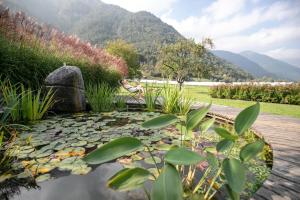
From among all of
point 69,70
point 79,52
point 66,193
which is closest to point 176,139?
point 66,193

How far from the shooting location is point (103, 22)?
103562 millimetres

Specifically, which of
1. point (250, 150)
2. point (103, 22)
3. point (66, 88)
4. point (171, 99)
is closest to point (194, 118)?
point (250, 150)

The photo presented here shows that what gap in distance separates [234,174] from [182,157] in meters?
0.20

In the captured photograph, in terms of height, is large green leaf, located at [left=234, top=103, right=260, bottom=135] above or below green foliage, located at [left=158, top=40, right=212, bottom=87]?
below

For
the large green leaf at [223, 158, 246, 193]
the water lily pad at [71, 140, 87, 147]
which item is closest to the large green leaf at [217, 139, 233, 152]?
the large green leaf at [223, 158, 246, 193]

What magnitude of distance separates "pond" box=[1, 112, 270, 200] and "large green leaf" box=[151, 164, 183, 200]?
2.44 ft

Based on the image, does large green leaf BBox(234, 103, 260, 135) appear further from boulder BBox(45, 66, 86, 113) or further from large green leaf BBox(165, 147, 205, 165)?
boulder BBox(45, 66, 86, 113)

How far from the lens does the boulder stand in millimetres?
3859

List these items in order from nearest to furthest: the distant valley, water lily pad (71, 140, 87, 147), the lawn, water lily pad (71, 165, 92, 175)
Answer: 1. water lily pad (71, 165, 92, 175)
2. water lily pad (71, 140, 87, 147)
3. the lawn
4. the distant valley

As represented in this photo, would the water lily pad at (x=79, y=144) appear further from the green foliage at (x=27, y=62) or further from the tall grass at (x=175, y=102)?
the tall grass at (x=175, y=102)

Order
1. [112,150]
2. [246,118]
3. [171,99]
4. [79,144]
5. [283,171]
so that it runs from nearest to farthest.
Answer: [112,150]
[246,118]
[283,171]
[79,144]
[171,99]

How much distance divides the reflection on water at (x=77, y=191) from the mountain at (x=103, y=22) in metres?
70.8

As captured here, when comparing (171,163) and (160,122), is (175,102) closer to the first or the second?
(160,122)

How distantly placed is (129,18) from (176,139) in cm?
11782
